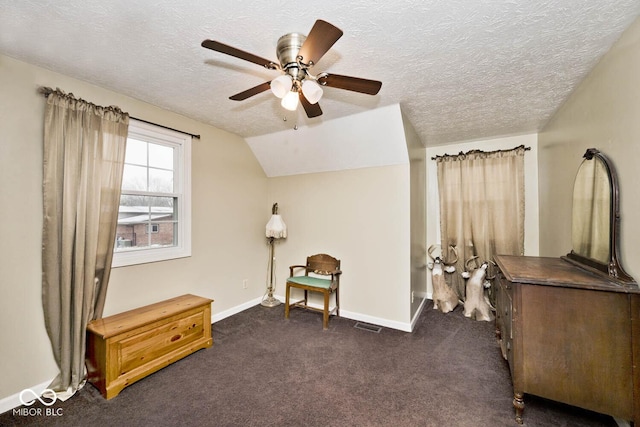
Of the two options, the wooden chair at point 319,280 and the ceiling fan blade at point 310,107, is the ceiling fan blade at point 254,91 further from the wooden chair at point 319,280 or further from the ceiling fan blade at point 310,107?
the wooden chair at point 319,280

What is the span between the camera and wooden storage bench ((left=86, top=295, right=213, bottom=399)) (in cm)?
196

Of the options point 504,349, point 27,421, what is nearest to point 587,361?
point 504,349

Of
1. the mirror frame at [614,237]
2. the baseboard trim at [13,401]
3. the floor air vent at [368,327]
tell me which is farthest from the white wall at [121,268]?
the mirror frame at [614,237]

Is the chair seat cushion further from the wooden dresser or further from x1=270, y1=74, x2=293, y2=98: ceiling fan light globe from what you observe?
x1=270, y1=74, x2=293, y2=98: ceiling fan light globe

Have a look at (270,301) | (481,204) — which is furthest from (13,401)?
(481,204)

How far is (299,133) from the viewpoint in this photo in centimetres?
331

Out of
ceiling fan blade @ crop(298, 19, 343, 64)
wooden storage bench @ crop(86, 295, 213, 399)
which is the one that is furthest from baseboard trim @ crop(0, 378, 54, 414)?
ceiling fan blade @ crop(298, 19, 343, 64)

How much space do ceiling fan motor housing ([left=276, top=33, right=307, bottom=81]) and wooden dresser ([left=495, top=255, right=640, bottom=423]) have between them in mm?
1844

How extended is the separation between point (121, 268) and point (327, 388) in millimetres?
2079

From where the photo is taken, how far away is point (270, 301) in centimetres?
385

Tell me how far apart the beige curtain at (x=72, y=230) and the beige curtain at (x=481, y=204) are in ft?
13.4

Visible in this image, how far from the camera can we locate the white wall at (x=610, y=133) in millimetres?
1479

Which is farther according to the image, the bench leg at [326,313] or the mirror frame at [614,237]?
the bench leg at [326,313]

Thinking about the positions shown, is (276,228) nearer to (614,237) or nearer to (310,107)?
(310,107)
